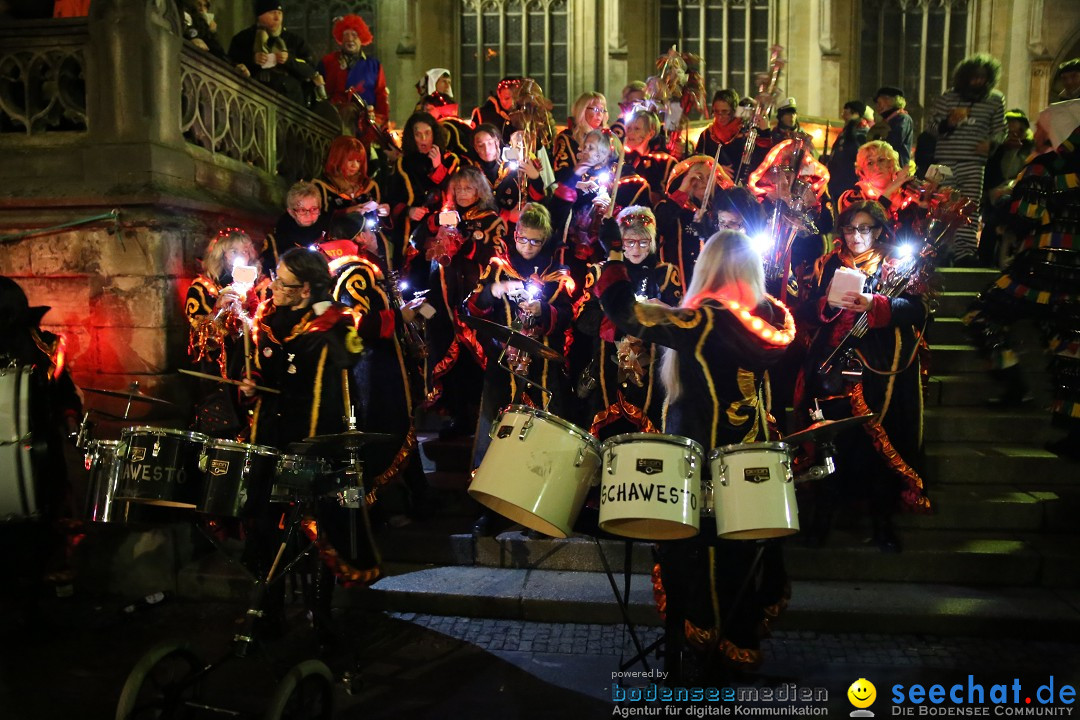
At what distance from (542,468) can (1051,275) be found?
5213mm

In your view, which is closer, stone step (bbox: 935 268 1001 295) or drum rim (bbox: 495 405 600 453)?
drum rim (bbox: 495 405 600 453)

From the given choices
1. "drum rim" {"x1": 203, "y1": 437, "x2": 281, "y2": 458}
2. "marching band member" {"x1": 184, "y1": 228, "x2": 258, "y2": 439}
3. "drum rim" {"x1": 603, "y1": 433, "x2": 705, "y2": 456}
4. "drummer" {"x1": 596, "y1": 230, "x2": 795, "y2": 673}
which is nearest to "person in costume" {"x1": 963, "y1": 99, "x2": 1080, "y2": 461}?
"drummer" {"x1": 596, "y1": 230, "x2": 795, "y2": 673}

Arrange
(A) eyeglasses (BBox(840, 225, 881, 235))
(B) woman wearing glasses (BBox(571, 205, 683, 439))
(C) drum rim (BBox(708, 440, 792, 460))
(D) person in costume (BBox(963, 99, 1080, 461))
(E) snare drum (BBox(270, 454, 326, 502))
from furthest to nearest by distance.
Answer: (D) person in costume (BBox(963, 99, 1080, 461)), (A) eyeglasses (BBox(840, 225, 881, 235)), (B) woman wearing glasses (BBox(571, 205, 683, 439)), (E) snare drum (BBox(270, 454, 326, 502)), (C) drum rim (BBox(708, 440, 792, 460))

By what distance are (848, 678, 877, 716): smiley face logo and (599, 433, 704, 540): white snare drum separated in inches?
56.1

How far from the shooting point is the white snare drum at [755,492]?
362cm

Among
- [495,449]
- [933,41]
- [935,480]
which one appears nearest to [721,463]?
[495,449]

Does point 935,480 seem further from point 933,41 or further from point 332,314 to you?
point 933,41

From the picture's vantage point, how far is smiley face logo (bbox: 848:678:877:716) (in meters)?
4.33

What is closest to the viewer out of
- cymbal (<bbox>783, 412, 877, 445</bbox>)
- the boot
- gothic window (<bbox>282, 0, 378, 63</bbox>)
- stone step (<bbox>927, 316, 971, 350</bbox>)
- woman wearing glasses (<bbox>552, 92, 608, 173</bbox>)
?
cymbal (<bbox>783, 412, 877, 445</bbox>)

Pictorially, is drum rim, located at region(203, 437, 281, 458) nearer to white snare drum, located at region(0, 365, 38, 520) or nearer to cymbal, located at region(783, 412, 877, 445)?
white snare drum, located at region(0, 365, 38, 520)

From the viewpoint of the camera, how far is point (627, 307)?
4219 mm

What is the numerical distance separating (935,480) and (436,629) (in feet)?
13.0

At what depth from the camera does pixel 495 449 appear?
405 cm

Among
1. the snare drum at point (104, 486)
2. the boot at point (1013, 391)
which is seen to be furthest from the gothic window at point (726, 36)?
the snare drum at point (104, 486)
